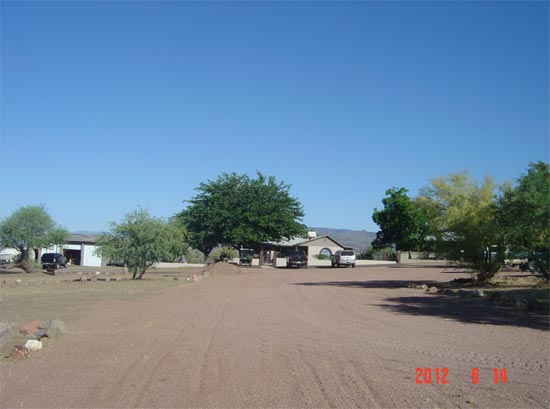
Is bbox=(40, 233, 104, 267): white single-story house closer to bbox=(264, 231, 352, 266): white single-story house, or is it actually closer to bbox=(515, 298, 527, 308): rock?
bbox=(264, 231, 352, 266): white single-story house

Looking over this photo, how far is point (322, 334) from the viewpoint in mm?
13609

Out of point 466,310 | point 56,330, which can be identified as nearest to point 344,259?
point 466,310

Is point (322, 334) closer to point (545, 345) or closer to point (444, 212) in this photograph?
point (545, 345)

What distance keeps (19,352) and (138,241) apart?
29.2 meters

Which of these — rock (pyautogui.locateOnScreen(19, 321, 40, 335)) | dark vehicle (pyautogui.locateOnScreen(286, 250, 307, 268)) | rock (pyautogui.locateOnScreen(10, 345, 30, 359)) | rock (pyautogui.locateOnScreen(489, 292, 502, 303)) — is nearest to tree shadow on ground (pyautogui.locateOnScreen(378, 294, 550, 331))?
rock (pyautogui.locateOnScreen(489, 292, 502, 303))

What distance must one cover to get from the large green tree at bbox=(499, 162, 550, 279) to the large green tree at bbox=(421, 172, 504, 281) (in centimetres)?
600

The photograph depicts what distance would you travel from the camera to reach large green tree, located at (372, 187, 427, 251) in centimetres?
8095

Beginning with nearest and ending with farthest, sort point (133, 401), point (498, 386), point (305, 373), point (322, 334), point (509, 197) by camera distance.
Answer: point (133, 401) < point (498, 386) < point (305, 373) < point (322, 334) < point (509, 197)

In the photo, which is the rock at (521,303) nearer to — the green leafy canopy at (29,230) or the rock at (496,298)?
the rock at (496,298)

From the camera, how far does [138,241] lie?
40.3 meters

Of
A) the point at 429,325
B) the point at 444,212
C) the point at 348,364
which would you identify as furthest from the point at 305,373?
the point at 444,212

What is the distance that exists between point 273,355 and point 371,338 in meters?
3.04

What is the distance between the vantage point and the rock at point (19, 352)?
11363 mm

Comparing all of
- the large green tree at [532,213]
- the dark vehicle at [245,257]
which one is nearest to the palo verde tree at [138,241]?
the large green tree at [532,213]
